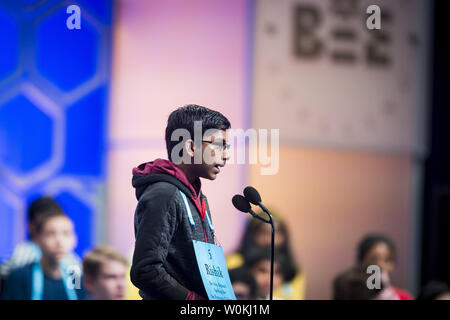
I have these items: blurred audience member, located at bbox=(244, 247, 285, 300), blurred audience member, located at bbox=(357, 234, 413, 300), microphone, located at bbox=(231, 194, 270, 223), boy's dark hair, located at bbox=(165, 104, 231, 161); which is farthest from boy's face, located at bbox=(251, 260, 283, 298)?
boy's dark hair, located at bbox=(165, 104, 231, 161)

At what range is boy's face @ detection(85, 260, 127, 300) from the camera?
3094 mm

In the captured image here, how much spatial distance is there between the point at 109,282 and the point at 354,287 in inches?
39.5

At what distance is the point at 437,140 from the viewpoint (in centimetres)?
555

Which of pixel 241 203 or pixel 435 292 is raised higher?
pixel 241 203

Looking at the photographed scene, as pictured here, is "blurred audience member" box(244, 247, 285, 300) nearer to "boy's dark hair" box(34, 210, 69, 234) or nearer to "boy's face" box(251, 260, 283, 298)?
"boy's face" box(251, 260, 283, 298)

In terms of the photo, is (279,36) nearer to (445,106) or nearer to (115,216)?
(445,106)

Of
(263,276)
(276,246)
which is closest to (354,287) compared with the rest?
(263,276)

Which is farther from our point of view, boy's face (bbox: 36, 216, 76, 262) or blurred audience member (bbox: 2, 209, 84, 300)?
boy's face (bbox: 36, 216, 76, 262)

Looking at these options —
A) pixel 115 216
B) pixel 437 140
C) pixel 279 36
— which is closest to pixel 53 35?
pixel 115 216

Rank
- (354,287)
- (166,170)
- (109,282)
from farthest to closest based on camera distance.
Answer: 1. (354,287)
2. (109,282)
3. (166,170)

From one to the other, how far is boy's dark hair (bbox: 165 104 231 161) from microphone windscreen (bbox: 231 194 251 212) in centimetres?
18

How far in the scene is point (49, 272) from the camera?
10.1ft

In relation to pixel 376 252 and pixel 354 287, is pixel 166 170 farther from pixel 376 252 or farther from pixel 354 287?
pixel 376 252

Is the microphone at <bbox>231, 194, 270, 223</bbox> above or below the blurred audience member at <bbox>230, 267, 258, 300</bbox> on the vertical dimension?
above
